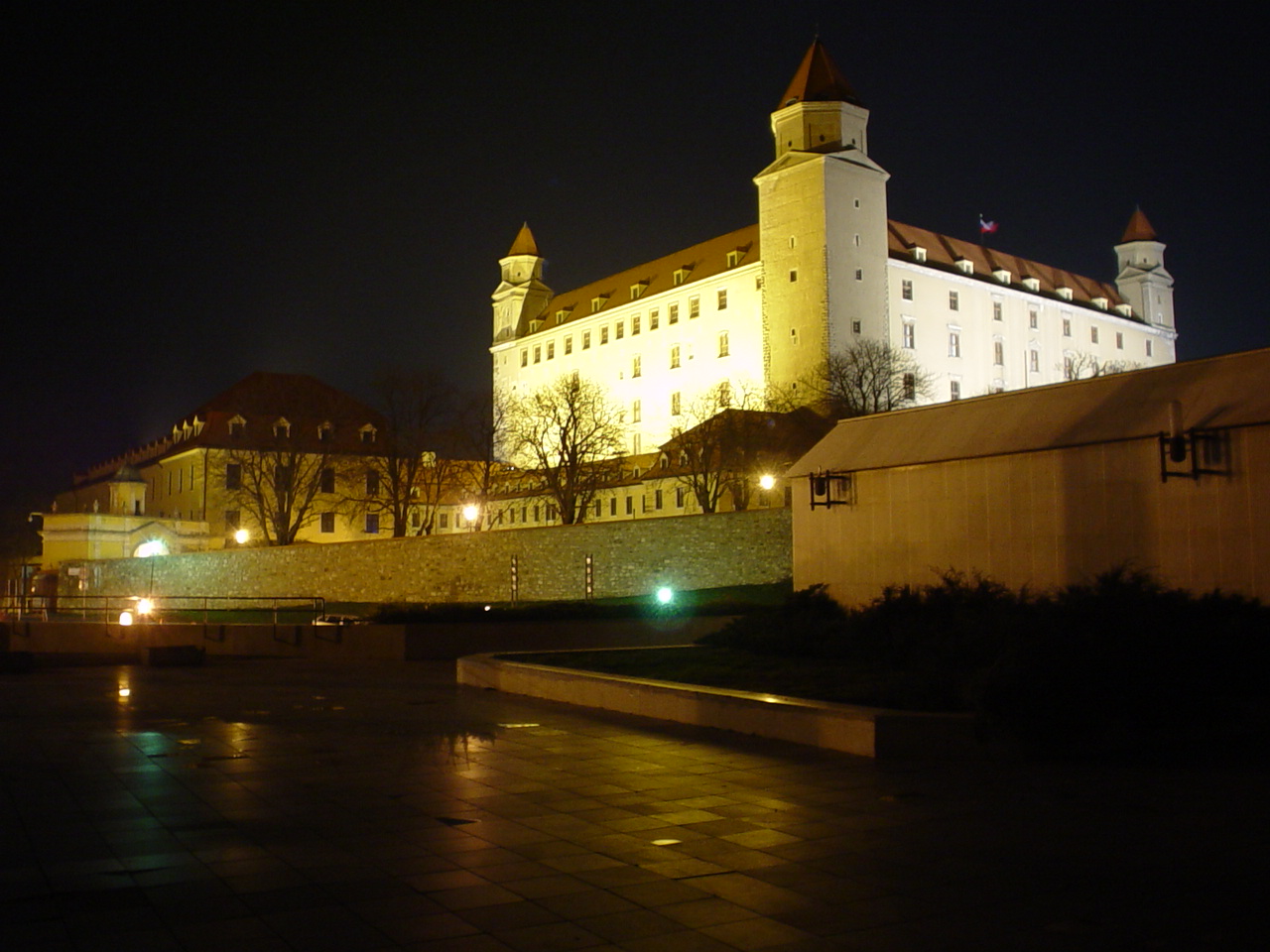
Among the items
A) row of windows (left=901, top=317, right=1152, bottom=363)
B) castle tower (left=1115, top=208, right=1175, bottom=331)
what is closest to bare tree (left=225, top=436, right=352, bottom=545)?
row of windows (left=901, top=317, right=1152, bottom=363)

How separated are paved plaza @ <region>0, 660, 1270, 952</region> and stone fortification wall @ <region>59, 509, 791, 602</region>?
1014 inches

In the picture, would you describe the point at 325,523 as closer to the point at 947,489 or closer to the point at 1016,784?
the point at 947,489

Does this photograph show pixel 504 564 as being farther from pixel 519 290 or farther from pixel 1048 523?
pixel 519 290

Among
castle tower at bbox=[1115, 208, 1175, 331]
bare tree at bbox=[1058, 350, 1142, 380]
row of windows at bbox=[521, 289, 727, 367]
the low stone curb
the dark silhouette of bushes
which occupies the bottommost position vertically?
the low stone curb

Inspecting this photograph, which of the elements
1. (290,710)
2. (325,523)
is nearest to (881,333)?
(325,523)

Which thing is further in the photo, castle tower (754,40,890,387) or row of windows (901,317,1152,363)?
row of windows (901,317,1152,363)

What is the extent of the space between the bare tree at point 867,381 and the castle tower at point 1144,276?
35.7 meters

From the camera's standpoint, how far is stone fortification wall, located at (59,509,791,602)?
37.5m

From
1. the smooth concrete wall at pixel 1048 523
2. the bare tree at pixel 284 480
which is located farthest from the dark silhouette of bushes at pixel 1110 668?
the bare tree at pixel 284 480

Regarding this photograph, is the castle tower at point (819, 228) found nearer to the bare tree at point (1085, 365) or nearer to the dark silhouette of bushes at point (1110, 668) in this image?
the bare tree at point (1085, 365)

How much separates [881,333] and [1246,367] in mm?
68516

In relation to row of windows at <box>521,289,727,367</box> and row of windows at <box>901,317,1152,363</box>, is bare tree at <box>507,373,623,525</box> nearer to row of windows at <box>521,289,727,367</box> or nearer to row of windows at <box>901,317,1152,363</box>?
row of windows at <box>521,289,727,367</box>

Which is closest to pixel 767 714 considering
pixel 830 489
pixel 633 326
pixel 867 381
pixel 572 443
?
pixel 830 489

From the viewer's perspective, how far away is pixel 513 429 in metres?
77.0
